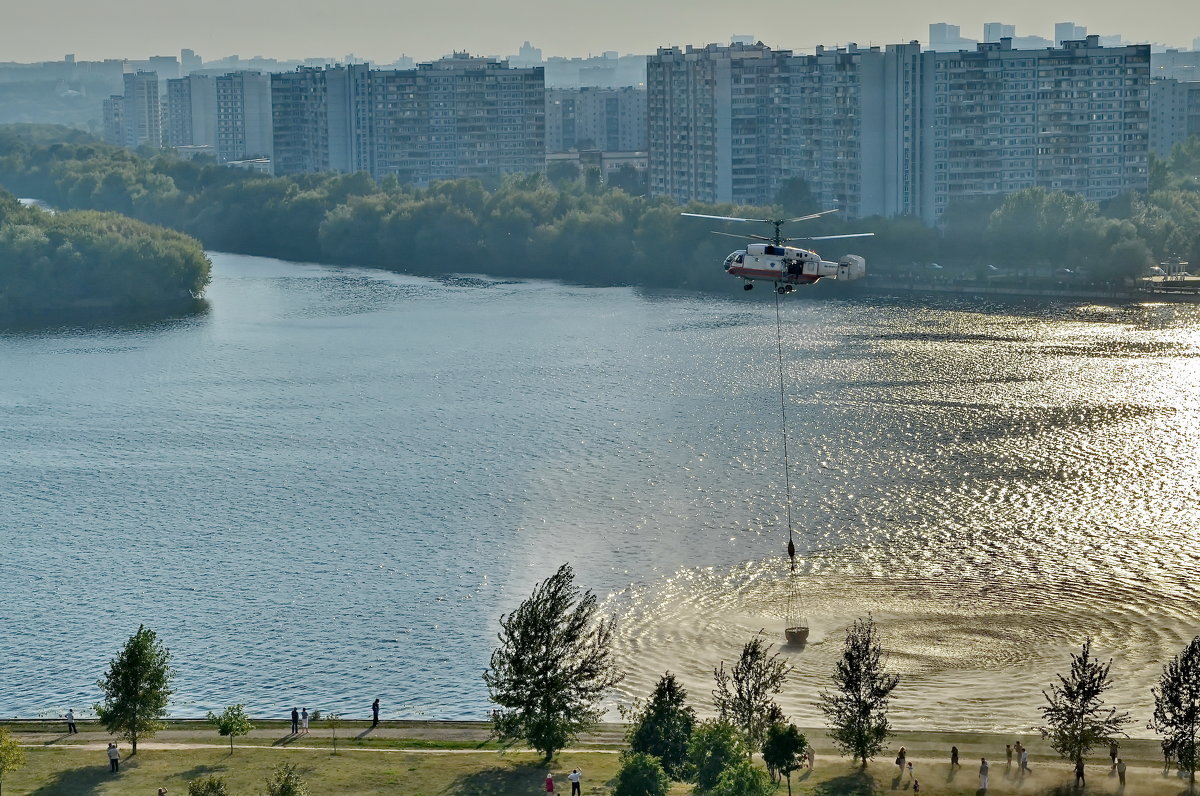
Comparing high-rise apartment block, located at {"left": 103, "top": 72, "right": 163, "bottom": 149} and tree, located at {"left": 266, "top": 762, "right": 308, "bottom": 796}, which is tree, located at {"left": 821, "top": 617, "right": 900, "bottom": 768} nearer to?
tree, located at {"left": 266, "top": 762, "right": 308, "bottom": 796}

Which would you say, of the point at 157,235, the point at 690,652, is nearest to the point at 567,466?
the point at 690,652

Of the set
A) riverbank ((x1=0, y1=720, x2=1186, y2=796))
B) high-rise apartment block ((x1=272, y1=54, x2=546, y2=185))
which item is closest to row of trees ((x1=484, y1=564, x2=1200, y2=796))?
riverbank ((x1=0, y1=720, x2=1186, y2=796))

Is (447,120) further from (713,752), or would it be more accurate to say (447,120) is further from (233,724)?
(713,752)

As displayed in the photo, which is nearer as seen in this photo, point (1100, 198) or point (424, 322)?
point (424, 322)

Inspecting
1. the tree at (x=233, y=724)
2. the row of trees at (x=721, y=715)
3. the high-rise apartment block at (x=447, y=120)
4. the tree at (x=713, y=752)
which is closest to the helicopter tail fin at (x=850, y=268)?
the row of trees at (x=721, y=715)

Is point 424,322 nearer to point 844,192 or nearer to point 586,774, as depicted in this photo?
point 844,192

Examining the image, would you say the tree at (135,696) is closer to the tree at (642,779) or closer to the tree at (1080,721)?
the tree at (642,779)
